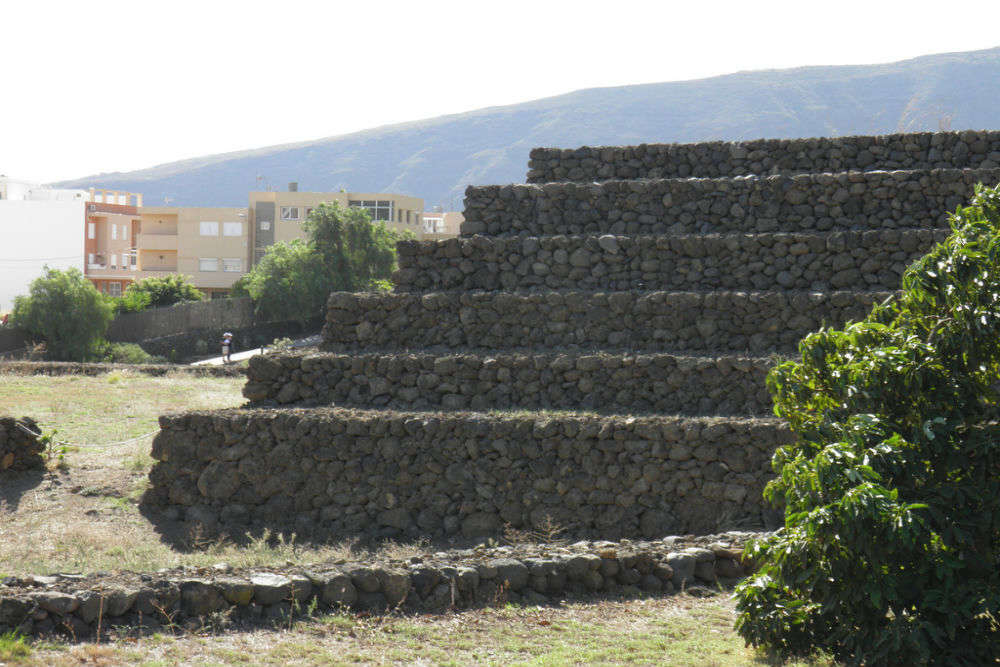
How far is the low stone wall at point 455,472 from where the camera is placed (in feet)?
40.4

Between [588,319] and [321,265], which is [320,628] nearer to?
[588,319]

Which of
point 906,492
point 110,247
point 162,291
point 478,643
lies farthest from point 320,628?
point 110,247

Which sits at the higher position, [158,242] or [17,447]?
[158,242]

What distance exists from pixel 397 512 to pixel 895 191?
9.05m

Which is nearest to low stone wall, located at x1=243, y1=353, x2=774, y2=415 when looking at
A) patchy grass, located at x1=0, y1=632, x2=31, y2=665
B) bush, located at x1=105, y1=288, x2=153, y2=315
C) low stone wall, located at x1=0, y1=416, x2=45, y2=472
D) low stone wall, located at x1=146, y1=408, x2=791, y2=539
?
Result: low stone wall, located at x1=146, y1=408, x2=791, y2=539

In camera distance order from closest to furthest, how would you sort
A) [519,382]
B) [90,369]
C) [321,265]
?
[519,382]
[90,369]
[321,265]

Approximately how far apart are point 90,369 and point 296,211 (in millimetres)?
57312

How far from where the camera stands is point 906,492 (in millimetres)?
6246

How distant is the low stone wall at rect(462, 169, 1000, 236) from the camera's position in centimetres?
1528

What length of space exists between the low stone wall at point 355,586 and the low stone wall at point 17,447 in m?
7.79

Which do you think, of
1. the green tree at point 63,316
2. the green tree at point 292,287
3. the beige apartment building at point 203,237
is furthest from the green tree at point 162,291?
the beige apartment building at point 203,237

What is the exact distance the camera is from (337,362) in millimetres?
15055

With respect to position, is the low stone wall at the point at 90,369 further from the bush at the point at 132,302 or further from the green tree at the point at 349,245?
the green tree at the point at 349,245

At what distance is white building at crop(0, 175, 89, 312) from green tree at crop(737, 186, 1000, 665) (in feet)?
276
